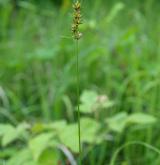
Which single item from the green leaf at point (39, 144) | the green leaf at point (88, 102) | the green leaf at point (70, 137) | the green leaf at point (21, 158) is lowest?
the green leaf at point (21, 158)

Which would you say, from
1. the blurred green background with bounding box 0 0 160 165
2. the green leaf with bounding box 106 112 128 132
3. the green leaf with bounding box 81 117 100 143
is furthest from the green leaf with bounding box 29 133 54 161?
the green leaf with bounding box 106 112 128 132

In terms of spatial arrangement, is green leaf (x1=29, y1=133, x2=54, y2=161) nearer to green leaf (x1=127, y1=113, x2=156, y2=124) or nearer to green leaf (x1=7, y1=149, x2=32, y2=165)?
green leaf (x1=7, y1=149, x2=32, y2=165)

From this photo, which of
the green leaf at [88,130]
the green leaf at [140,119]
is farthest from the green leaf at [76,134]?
the green leaf at [140,119]

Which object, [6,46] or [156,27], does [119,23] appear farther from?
[6,46]

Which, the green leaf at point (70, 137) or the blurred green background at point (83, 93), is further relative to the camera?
the blurred green background at point (83, 93)

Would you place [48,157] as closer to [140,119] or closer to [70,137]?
[70,137]

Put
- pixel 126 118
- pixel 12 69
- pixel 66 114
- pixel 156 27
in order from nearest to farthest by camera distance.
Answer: pixel 126 118 → pixel 66 114 → pixel 12 69 → pixel 156 27

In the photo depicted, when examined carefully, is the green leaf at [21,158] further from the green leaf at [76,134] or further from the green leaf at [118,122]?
the green leaf at [118,122]

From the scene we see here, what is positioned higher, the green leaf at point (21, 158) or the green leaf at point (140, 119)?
the green leaf at point (140, 119)

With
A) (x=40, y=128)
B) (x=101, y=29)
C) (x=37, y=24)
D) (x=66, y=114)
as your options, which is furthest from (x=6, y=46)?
(x=40, y=128)
